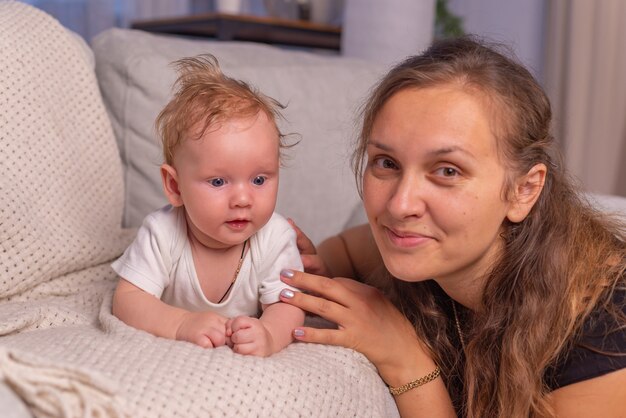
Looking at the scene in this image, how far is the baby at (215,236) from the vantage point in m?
1.15

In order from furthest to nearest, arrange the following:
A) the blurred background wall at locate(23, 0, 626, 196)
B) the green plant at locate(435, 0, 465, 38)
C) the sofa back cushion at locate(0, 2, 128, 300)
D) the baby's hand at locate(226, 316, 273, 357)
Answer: the green plant at locate(435, 0, 465, 38), the blurred background wall at locate(23, 0, 626, 196), the sofa back cushion at locate(0, 2, 128, 300), the baby's hand at locate(226, 316, 273, 357)

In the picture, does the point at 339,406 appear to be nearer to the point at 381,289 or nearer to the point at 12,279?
the point at 381,289

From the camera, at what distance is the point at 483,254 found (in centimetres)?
125

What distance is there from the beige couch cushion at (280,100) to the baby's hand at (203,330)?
576 mm

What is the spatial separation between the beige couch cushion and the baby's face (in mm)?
422

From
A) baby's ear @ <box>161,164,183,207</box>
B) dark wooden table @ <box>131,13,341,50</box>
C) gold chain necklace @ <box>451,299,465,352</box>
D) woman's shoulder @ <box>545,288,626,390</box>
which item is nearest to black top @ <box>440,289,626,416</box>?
woman's shoulder @ <box>545,288,626,390</box>

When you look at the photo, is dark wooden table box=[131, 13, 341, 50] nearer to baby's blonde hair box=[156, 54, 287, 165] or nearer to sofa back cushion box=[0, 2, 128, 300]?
sofa back cushion box=[0, 2, 128, 300]

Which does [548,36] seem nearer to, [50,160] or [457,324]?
[457,324]

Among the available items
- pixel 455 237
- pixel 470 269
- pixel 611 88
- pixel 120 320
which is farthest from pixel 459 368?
pixel 611 88

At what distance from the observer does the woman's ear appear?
3.95 ft

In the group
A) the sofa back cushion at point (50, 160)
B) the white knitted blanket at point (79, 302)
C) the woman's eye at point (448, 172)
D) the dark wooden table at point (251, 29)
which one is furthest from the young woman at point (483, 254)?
the dark wooden table at point (251, 29)

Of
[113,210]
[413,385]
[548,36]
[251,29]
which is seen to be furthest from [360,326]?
[548,36]

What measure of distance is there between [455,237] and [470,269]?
0.13 metres

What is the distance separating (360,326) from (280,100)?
0.78m
